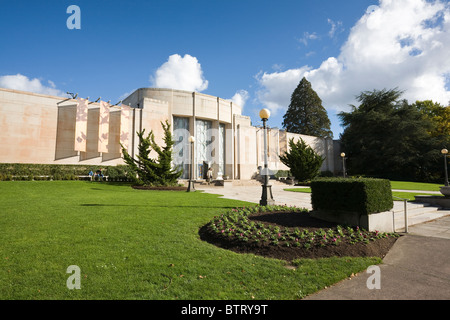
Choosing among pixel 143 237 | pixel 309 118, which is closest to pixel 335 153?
pixel 309 118

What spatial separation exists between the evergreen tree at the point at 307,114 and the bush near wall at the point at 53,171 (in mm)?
38711

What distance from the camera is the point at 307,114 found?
2060 inches

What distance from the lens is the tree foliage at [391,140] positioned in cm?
3659

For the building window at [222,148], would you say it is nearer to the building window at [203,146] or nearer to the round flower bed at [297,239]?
the building window at [203,146]

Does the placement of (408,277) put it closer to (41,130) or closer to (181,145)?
(41,130)

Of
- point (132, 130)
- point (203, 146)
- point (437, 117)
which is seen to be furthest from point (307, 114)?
point (132, 130)

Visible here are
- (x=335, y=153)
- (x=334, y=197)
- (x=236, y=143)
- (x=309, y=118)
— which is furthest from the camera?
(x=309, y=118)

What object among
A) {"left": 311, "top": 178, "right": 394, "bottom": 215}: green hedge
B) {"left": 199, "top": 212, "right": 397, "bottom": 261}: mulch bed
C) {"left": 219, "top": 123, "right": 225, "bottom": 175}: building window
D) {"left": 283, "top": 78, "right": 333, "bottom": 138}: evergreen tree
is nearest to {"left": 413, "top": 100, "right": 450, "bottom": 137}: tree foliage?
{"left": 283, "top": 78, "right": 333, "bottom": 138}: evergreen tree

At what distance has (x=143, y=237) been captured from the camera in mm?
5152

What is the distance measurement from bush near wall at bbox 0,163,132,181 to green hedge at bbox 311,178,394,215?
23626mm

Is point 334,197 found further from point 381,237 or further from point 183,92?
point 183,92

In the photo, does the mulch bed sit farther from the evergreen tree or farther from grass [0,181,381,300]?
the evergreen tree

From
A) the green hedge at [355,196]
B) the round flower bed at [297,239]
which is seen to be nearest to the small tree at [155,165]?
the round flower bed at [297,239]

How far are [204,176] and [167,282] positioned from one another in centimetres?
3061
